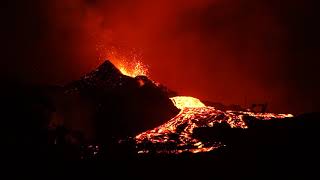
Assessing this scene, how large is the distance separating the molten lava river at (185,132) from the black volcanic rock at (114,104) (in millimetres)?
2597

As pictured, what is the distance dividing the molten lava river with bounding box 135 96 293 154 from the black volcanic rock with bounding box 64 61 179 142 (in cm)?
260

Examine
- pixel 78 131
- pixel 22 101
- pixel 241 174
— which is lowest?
pixel 241 174

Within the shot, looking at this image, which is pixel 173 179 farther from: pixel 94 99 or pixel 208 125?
pixel 94 99

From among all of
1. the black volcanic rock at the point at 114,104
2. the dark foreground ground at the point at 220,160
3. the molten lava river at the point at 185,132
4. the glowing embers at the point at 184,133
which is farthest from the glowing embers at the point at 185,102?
the dark foreground ground at the point at 220,160

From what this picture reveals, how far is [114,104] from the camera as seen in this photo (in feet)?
143

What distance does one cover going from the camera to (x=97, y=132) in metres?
41.4

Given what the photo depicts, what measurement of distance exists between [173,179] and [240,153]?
3.95 m

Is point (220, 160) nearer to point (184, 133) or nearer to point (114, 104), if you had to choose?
point (184, 133)

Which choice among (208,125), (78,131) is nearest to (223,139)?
(208,125)

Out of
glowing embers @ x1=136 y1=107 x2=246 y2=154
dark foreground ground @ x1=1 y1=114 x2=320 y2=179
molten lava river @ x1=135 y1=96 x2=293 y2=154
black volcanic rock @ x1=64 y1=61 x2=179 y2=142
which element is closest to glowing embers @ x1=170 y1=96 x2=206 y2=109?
black volcanic rock @ x1=64 y1=61 x2=179 y2=142

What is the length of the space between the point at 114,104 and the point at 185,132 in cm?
1065

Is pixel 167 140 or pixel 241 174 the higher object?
pixel 167 140

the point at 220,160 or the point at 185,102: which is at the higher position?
the point at 185,102

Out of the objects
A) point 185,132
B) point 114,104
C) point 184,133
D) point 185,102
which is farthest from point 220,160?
point 185,102
